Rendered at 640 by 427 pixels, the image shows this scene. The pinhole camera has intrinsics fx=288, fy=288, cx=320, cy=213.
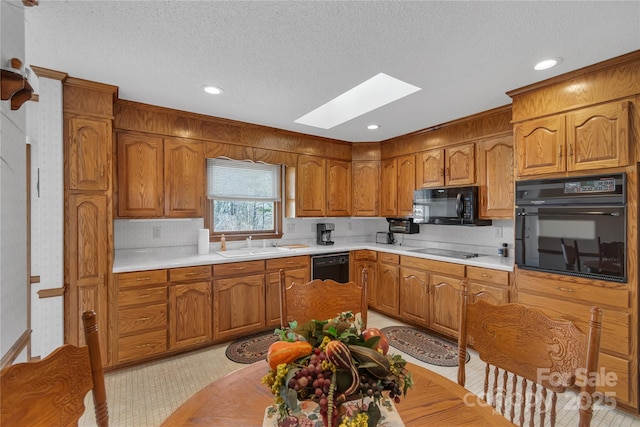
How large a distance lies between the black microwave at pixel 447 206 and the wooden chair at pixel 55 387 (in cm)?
329

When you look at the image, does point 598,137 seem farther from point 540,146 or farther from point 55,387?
point 55,387

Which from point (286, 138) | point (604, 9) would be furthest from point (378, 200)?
point (604, 9)

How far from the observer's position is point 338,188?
4.25m

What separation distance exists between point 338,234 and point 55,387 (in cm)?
394

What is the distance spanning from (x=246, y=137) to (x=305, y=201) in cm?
112

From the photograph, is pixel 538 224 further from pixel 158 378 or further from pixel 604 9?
pixel 158 378

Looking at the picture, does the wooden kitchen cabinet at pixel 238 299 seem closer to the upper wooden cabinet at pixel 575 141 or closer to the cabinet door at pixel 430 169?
the cabinet door at pixel 430 169

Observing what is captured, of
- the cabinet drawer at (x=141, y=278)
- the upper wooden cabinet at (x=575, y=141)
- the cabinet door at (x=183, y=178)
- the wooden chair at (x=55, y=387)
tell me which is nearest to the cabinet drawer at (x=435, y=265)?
the upper wooden cabinet at (x=575, y=141)

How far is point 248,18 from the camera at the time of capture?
158cm

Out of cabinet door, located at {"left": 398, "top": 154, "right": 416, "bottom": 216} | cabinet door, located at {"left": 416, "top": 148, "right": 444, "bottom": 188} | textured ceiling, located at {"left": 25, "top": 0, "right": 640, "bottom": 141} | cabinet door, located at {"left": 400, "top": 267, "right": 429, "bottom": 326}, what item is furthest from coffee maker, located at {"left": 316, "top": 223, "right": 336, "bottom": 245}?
textured ceiling, located at {"left": 25, "top": 0, "right": 640, "bottom": 141}

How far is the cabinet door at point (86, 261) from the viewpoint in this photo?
234cm

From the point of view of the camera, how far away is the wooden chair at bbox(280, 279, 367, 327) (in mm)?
1606

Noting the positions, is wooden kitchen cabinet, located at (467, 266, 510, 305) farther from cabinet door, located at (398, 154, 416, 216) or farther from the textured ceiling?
the textured ceiling

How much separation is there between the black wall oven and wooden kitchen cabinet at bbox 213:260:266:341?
256 cm
